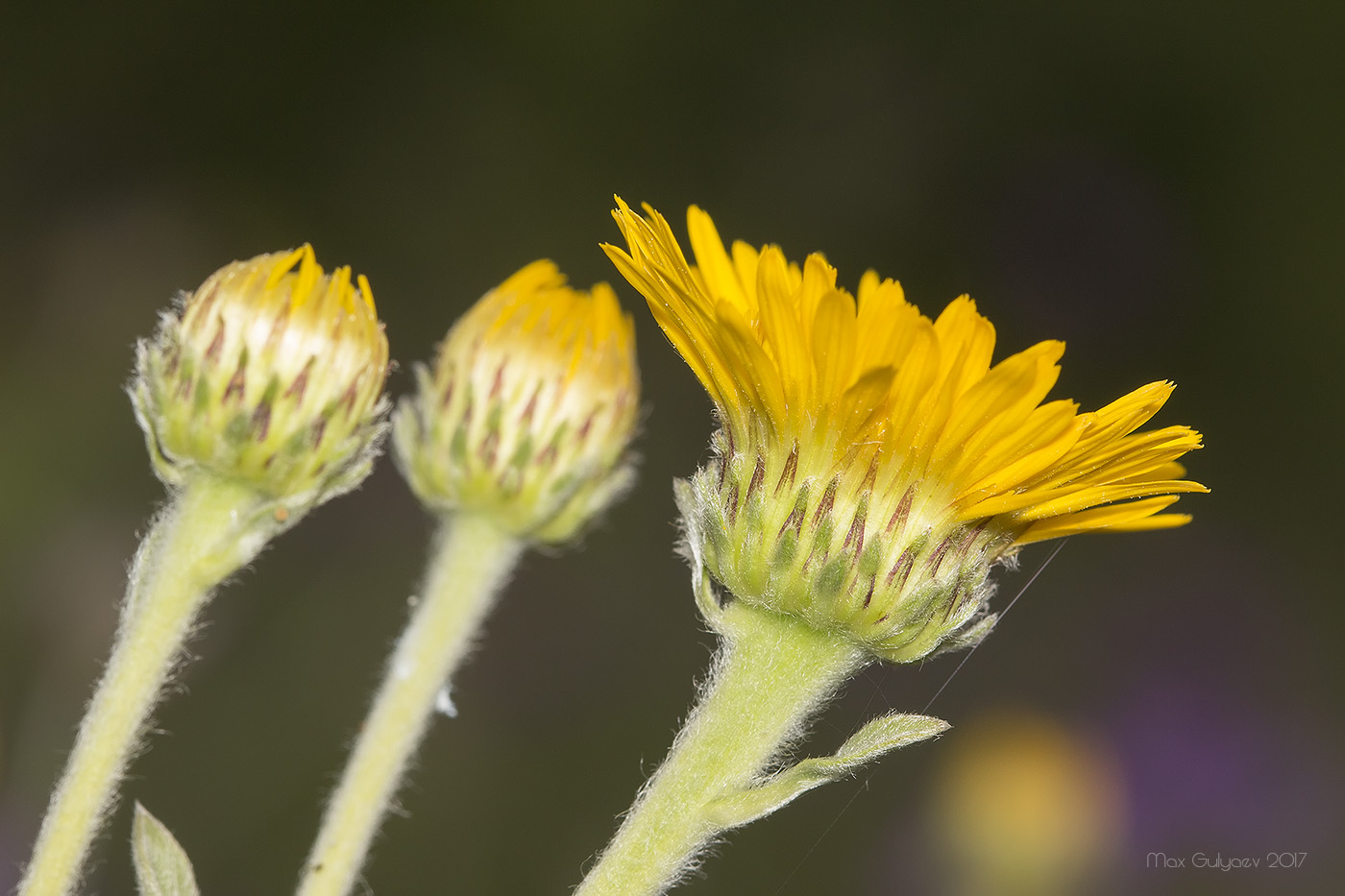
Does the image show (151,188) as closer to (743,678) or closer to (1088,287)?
(1088,287)

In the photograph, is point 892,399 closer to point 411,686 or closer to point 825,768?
point 825,768

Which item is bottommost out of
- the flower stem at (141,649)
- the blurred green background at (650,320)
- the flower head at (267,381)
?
the flower stem at (141,649)

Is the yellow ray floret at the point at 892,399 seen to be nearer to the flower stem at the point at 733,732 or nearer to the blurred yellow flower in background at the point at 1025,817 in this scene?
the flower stem at the point at 733,732

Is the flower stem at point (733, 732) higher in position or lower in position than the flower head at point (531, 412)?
lower

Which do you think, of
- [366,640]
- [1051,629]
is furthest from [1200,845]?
[366,640]

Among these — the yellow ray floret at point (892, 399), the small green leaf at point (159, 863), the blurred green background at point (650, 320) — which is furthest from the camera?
the blurred green background at point (650, 320)

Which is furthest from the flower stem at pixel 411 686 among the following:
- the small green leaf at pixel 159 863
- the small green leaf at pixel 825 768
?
the small green leaf at pixel 825 768

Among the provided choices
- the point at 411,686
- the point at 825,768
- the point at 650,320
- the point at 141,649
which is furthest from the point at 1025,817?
the point at 650,320
